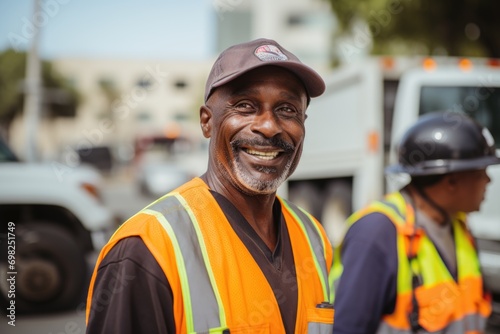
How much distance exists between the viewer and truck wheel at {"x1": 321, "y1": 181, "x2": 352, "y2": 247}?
8.48m

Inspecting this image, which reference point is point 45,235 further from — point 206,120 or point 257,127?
point 257,127

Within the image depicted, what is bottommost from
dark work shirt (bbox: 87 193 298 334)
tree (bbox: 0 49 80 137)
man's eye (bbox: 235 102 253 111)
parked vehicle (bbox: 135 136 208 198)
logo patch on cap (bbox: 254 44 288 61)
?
dark work shirt (bbox: 87 193 298 334)

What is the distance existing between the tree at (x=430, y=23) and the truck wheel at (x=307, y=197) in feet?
17.2

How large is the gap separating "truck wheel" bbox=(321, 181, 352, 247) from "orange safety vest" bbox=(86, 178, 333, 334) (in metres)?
6.55

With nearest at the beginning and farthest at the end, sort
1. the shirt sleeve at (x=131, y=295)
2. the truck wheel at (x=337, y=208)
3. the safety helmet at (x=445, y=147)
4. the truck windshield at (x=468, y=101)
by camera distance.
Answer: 1. the shirt sleeve at (x=131, y=295)
2. the safety helmet at (x=445, y=147)
3. the truck windshield at (x=468, y=101)
4. the truck wheel at (x=337, y=208)

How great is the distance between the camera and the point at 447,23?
1381cm

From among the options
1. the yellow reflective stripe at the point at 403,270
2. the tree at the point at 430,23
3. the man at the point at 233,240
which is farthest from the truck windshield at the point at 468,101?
the tree at the point at 430,23

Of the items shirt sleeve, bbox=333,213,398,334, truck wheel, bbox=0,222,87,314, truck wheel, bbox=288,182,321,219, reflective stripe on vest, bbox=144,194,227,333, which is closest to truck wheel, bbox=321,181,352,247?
truck wheel, bbox=288,182,321,219

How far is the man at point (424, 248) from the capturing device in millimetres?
2324

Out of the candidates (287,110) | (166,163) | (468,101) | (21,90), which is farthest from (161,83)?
(287,110)

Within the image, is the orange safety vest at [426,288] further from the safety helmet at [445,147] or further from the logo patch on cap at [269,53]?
the logo patch on cap at [269,53]

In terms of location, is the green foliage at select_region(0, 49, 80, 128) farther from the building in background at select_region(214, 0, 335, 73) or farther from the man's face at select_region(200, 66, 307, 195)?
the man's face at select_region(200, 66, 307, 195)

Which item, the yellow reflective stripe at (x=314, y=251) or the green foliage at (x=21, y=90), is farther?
the green foliage at (x=21, y=90)

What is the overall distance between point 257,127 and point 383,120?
5.95 metres
